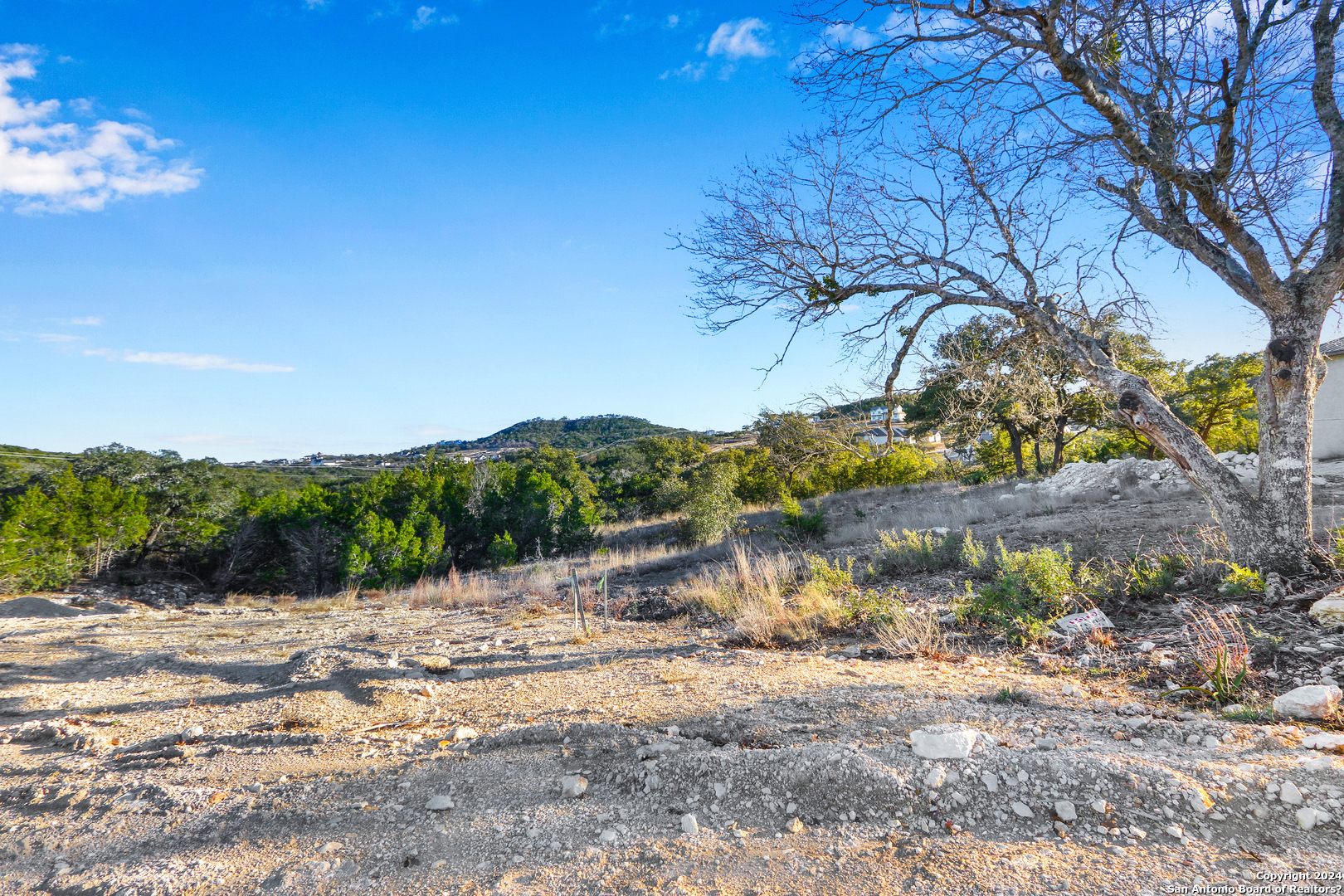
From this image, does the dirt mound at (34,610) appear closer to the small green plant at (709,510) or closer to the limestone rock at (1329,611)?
the small green plant at (709,510)

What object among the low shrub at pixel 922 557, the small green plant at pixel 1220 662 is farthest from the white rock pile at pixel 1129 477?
the small green plant at pixel 1220 662

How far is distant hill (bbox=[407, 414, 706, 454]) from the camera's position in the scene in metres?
72.7

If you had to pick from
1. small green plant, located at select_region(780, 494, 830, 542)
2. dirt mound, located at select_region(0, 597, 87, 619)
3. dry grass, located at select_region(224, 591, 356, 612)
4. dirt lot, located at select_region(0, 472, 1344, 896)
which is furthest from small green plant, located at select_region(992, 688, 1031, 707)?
dirt mound, located at select_region(0, 597, 87, 619)

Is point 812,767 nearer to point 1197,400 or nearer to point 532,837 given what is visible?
point 532,837

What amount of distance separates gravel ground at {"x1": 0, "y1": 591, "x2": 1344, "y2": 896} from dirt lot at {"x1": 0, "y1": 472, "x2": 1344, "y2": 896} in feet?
0.04

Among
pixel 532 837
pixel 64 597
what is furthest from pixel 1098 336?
pixel 64 597

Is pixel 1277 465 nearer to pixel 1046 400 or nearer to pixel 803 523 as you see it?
pixel 1046 400

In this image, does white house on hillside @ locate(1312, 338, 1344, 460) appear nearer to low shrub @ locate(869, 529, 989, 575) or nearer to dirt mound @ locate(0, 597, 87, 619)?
low shrub @ locate(869, 529, 989, 575)

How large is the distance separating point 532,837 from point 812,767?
1.19 metres

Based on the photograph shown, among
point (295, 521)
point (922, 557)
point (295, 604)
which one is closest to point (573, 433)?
point (295, 521)

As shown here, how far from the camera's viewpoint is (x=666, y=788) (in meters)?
2.56

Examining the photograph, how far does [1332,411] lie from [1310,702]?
62.3 ft

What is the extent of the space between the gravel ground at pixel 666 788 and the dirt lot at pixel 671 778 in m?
0.01

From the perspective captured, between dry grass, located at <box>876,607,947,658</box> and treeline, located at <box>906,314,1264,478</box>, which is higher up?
treeline, located at <box>906,314,1264,478</box>
